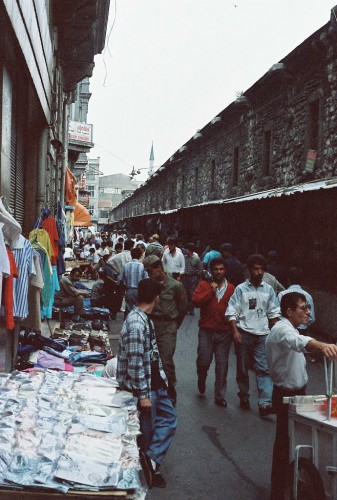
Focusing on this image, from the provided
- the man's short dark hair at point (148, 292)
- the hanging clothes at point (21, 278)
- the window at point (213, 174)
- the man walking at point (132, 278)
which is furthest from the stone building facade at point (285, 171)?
the man's short dark hair at point (148, 292)

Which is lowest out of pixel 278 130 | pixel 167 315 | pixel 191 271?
pixel 167 315

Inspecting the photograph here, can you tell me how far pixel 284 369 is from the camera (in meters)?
5.16

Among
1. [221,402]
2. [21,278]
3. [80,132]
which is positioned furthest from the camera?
[80,132]

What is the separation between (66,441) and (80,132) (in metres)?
29.0

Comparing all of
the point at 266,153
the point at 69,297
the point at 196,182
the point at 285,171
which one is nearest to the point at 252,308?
the point at 69,297

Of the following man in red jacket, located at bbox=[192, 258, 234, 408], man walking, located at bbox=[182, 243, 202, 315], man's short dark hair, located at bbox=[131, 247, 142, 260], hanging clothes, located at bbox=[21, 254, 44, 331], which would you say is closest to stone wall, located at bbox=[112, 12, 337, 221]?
man walking, located at bbox=[182, 243, 202, 315]

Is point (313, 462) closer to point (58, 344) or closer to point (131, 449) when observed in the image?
point (131, 449)

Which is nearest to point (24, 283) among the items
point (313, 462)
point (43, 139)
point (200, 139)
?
point (313, 462)

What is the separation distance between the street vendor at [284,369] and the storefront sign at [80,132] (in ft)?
87.0

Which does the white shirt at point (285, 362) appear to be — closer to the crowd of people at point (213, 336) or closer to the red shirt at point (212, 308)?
the crowd of people at point (213, 336)

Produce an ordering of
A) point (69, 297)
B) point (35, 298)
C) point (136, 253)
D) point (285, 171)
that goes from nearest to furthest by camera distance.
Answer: point (35, 298), point (136, 253), point (69, 297), point (285, 171)

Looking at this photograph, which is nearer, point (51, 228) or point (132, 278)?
point (51, 228)

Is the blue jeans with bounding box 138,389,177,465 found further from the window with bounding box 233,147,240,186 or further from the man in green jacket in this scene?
the window with bounding box 233,147,240,186

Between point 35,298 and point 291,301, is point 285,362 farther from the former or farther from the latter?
point 35,298
